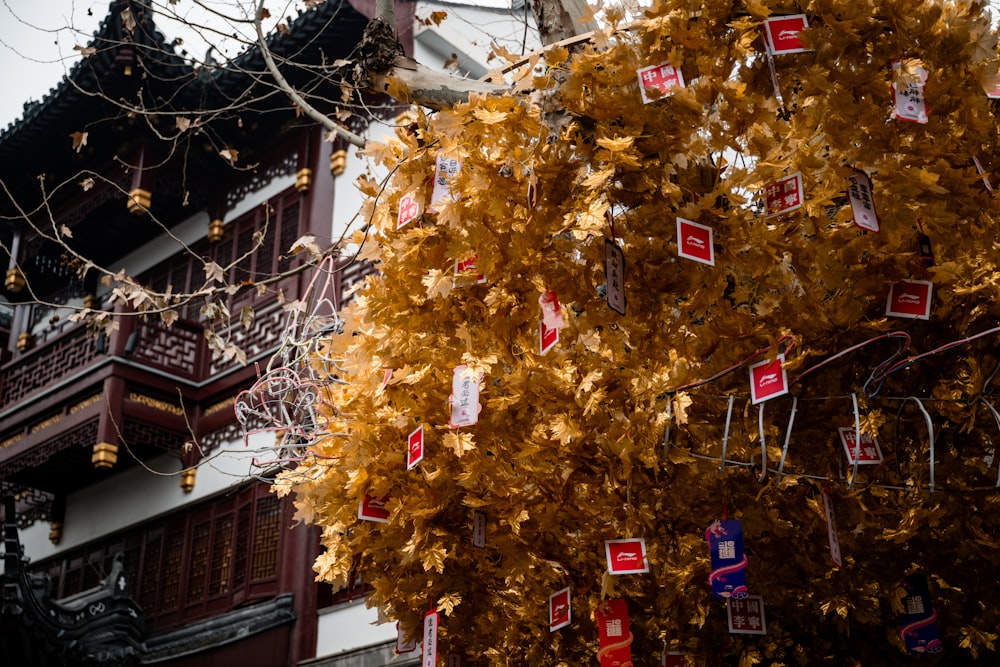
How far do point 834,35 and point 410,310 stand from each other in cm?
202

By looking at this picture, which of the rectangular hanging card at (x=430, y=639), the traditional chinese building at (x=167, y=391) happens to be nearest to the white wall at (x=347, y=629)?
the traditional chinese building at (x=167, y=391)

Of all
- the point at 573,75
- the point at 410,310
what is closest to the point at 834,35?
the point at 573,75

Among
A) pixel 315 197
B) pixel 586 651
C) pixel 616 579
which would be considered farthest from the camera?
pixel 315 197

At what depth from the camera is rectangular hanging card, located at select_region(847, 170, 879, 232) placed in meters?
3.73

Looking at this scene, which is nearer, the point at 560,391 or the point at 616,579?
the point at 560,391

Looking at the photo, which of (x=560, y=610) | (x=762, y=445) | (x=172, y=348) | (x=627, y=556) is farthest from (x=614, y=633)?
(x=172, y=348)

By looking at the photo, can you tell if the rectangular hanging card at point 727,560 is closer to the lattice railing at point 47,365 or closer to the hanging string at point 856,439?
the hanging string at point 856,439

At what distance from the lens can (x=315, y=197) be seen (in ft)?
41.9

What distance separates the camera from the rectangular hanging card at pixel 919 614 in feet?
14.6

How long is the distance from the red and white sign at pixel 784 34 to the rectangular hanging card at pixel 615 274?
0.96 metres

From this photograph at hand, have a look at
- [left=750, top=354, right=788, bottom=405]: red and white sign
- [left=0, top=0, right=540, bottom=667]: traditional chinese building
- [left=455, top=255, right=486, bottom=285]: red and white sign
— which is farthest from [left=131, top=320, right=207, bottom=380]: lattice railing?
[left=750, top=354, right=788, bottom=405]: red and white sign

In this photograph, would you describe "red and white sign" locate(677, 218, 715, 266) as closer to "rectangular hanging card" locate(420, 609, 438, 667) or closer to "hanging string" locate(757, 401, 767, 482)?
"hanging string" locate(757, 401, 767, 482)

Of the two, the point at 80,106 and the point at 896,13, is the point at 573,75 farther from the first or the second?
the point at 80,106

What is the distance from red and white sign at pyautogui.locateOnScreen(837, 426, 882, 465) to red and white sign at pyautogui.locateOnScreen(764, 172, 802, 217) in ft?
2.89
